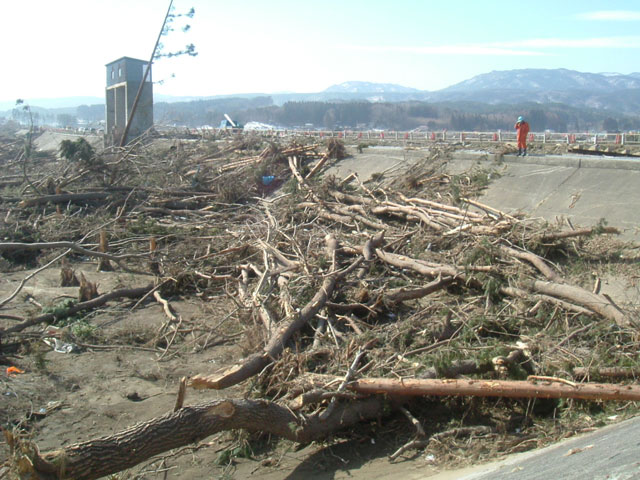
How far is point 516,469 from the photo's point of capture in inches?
162

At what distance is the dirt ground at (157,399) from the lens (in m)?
5.09

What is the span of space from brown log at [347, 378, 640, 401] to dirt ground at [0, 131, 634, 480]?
0.85 ft

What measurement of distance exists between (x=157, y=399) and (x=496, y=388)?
356 centimetres

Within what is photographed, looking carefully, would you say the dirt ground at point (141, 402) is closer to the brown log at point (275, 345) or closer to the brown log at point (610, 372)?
the brown log at point (275, 345)

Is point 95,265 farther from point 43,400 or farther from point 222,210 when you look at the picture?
point 43,400

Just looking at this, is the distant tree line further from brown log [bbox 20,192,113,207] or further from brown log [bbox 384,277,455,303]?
brown log [bbox 384,277,455,303]

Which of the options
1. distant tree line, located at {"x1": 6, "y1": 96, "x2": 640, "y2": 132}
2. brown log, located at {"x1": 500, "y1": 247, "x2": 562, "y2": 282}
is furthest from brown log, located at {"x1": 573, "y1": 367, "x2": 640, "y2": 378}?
distant tree line, located at {"x1": 6, "y1": 96, "x2": 640, "y2": 132}

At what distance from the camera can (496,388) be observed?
5.17 m

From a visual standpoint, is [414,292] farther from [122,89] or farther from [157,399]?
[122,89]

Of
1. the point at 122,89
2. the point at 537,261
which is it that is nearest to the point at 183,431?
the point at 537,261

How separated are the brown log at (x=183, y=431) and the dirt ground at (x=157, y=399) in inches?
10.2

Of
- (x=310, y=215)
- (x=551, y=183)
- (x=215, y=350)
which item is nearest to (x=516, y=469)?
(x=215, y=350)

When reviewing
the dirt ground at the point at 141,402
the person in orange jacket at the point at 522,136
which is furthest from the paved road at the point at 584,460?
the person in orange jacket at the point at 522,136

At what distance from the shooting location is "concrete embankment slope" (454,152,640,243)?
10.6 metres
